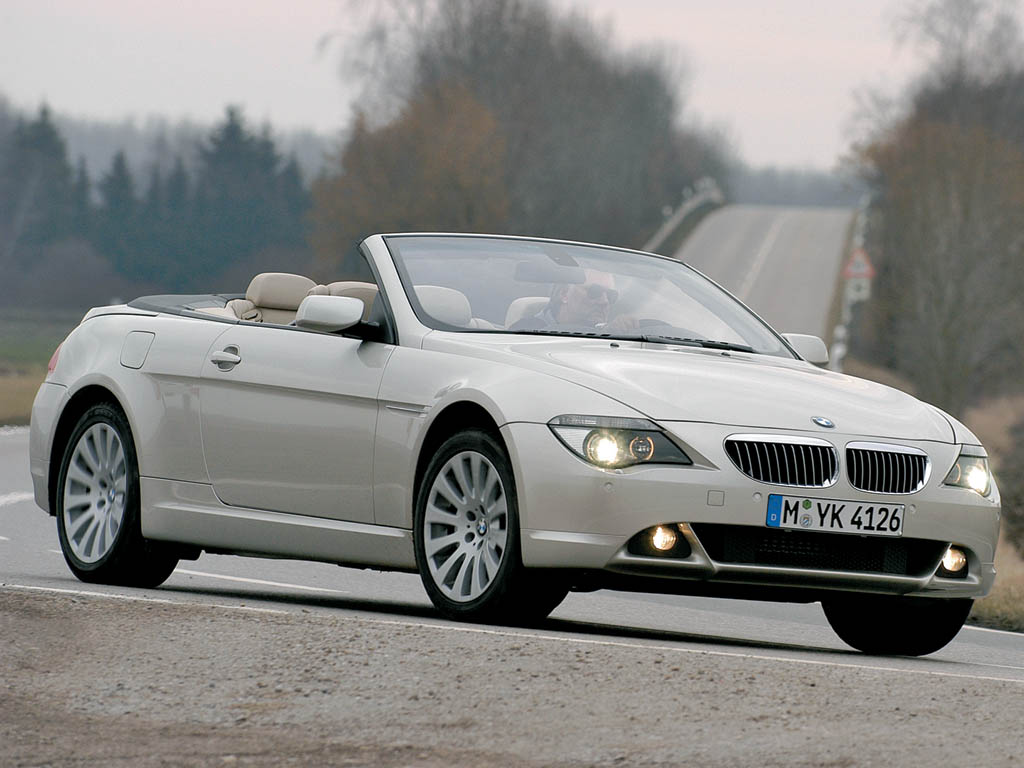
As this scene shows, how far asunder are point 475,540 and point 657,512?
0.75 meters

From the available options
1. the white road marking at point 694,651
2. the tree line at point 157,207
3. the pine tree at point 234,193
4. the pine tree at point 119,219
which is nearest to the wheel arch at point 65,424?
the white road marking at point 694,651

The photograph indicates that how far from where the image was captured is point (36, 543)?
12.6 m

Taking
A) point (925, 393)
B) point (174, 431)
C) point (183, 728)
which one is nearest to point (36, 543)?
point (174, 431)

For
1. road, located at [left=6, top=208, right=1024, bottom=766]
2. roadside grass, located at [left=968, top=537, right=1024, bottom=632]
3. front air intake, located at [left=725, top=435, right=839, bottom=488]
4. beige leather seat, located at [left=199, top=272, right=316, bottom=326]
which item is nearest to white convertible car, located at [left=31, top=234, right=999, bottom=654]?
front air intake, located at [left=725, top=435, right=839, bottom=488]

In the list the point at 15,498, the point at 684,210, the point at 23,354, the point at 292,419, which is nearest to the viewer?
the point at 292,419

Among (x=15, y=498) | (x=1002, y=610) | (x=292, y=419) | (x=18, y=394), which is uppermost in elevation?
(x=292, y=419)

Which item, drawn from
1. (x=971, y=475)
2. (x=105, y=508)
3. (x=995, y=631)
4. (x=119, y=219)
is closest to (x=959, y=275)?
(x=995, y=631)

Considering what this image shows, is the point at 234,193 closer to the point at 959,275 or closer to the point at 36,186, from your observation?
the point at 36,186

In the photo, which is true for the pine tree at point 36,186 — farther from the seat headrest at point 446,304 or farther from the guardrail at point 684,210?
the seat headrest at point 446,304

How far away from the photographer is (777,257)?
83562 millimetres

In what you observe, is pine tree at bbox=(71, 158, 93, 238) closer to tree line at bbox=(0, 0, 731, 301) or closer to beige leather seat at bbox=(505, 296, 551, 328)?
tree line at bbox=(0, 0, 731, 301)

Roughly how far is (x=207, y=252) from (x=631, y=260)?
11403 centimetres

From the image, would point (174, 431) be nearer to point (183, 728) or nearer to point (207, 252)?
point (183, 728)

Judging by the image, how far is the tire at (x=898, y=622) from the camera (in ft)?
26.2
